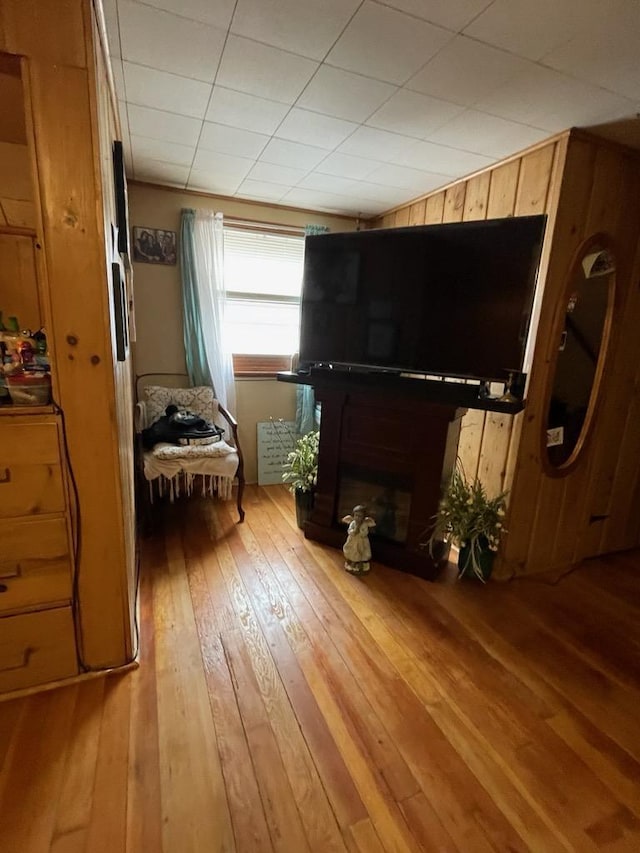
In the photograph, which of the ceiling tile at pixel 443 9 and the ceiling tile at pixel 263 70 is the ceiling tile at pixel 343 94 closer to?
the ceiling tile at pixel 263 70

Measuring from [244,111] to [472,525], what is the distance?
7.42 ft

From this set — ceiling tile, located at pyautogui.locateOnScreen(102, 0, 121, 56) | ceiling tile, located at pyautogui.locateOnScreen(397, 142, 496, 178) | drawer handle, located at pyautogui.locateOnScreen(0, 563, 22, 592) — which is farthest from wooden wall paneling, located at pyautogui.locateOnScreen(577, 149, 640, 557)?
drawer handle, located at pyautogui.locateOnScreen(0, 563, 22, 592)

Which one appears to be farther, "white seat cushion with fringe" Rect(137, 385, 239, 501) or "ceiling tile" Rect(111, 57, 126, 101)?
"white seat cushion with fringe" Rect(137, 385, 239, 501)

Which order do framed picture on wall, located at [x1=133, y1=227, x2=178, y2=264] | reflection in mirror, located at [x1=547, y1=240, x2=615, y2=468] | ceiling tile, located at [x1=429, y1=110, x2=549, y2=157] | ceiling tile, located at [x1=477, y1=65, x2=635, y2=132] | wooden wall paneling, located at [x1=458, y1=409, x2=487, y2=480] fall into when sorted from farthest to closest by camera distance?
1. framed picture on wall, located at [x1=133, y1=227, x2=178, y2=264]
2. wooden wall paneling, located at [x1=458, y1=409, x2=487, y2=480]
3. reflection in mirror, located at [x1=547, y1=240, x2=615, y2=468]
4. ceiling tile, located at [x1=429, y1=110, x2=549, y2=157]
5. ceiling tile, located at [x1=477, y1=65, x2=635, y2=132]

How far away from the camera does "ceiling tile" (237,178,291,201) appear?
2674mm

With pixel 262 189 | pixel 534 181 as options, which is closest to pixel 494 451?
pixel 534 181

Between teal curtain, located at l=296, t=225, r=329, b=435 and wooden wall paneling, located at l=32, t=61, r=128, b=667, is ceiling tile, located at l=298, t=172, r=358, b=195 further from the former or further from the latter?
wooden wall paneling, located at l=32, t=61, r=128, b=667

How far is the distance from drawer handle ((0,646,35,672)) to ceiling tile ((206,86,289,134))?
2.21 m

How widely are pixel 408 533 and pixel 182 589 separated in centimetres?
123

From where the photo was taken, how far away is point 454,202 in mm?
2459

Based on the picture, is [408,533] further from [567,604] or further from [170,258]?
[170,258]

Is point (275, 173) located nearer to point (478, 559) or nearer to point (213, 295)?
point (213, 295)

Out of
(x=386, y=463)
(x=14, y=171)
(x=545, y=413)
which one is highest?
(x=14, y=171)

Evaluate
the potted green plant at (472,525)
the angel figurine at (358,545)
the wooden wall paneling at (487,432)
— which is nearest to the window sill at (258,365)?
the angel figurine at (358,545)
